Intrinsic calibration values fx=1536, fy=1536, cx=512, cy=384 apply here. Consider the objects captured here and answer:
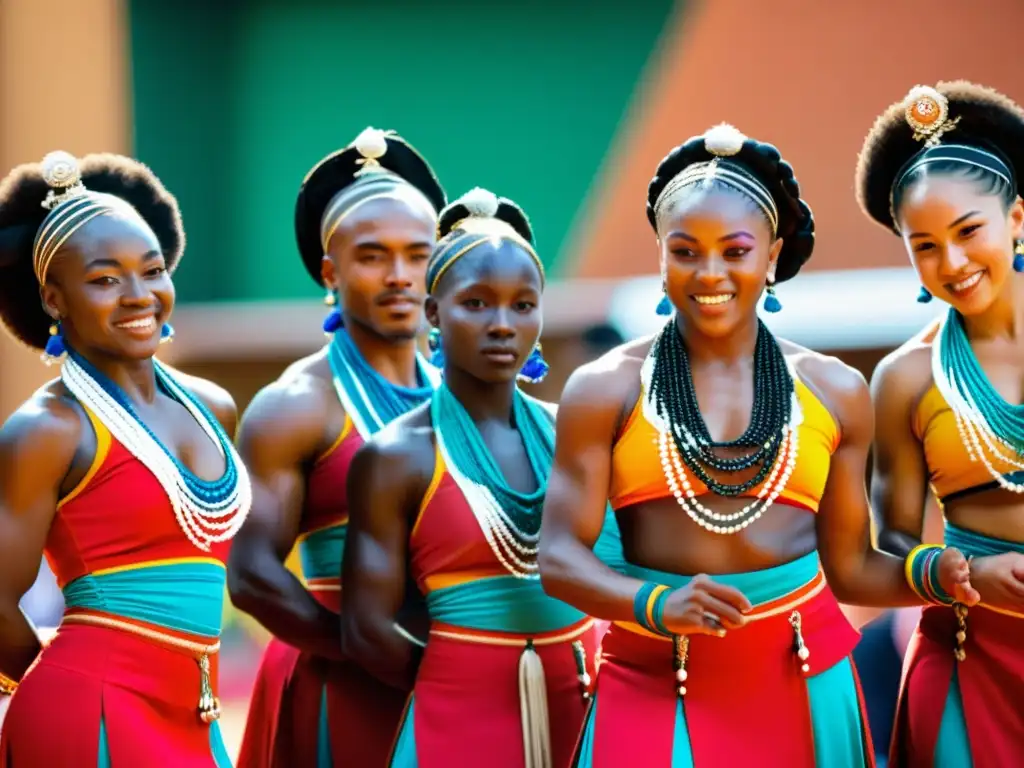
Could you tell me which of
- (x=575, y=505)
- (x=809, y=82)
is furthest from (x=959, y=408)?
(x=809, y=82)

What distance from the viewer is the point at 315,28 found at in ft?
40.3

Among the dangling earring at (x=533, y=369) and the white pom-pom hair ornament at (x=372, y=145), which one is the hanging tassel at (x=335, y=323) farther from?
the dangling earring at (x=533, y=369)

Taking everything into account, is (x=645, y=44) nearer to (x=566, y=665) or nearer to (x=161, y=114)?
(x=161, y=114)

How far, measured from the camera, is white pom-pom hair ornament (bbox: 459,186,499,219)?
3896mm

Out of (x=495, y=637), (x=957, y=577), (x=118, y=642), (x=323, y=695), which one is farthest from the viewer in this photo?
(x=323, y=695)

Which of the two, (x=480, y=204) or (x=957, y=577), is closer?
(x=957, y=577)

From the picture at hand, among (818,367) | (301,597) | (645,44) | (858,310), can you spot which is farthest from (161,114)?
(818,367)

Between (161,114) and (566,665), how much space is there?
382 inches

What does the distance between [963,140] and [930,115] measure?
98mm

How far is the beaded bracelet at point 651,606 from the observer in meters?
2.92

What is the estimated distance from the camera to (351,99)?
1218 centimetres

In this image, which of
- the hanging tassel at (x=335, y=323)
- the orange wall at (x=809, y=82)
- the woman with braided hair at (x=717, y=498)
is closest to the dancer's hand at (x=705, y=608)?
the woman with braided hair at (x=717, y=498)

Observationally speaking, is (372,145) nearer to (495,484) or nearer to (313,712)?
(495,484)

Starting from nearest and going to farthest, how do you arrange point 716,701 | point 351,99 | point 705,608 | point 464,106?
point 705,608 < point 716,701 < point 464,106 < point 351,99
